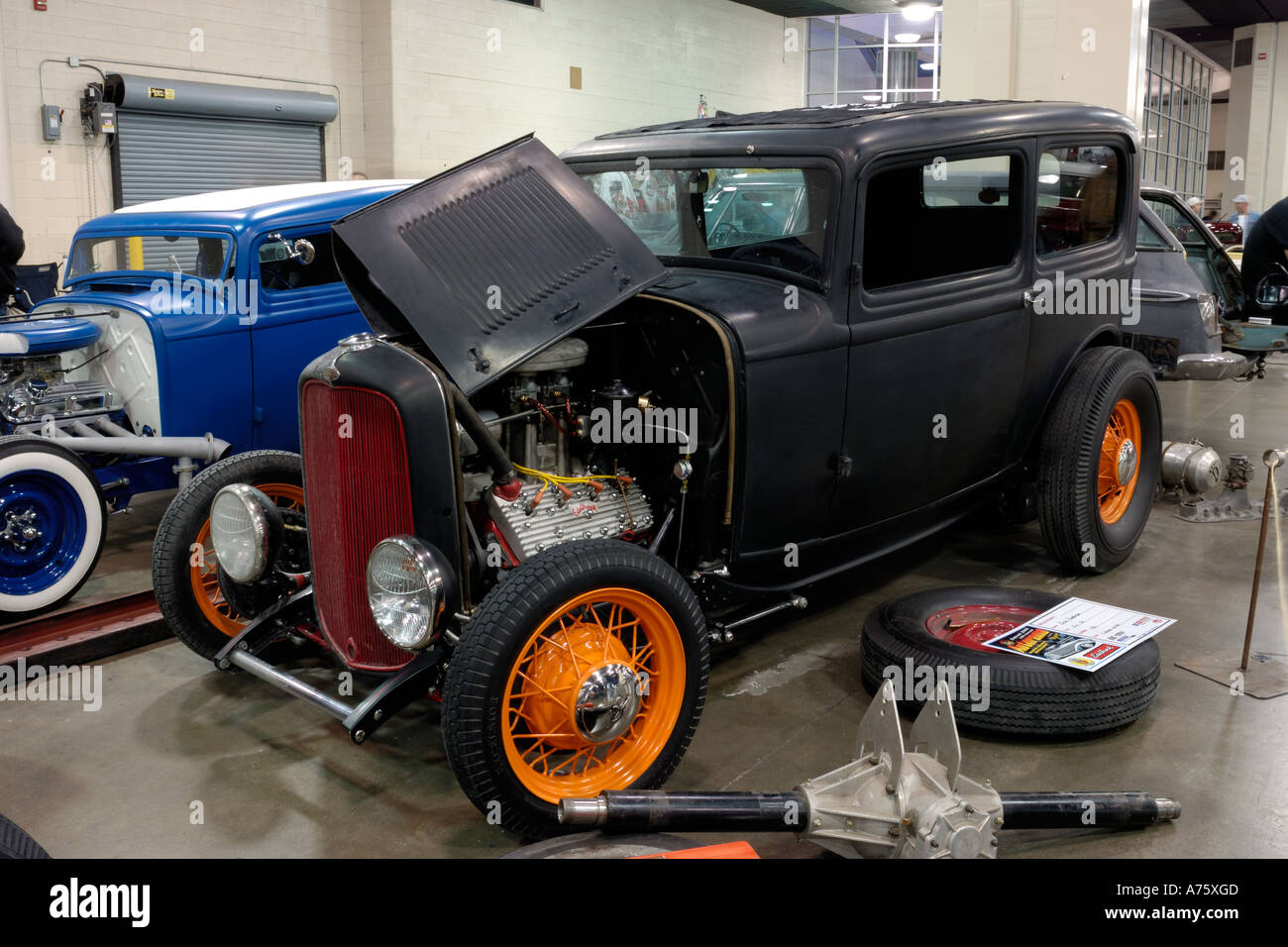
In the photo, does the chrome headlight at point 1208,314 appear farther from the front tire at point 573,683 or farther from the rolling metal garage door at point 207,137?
the rolling metal garage door at point 207,137

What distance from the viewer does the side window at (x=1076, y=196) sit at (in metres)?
4.29

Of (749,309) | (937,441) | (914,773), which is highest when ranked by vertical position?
(749,309)

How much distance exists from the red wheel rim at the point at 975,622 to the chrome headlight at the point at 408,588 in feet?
5.48

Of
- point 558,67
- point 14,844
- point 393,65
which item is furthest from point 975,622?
point 558,67

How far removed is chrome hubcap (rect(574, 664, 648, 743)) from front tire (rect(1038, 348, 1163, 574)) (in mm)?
2311

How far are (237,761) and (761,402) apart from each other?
188 cm

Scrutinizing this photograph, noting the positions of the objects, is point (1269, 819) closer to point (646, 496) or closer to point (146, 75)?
point (646, 496)

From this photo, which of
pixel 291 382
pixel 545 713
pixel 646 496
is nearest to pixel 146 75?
pixel 291 382

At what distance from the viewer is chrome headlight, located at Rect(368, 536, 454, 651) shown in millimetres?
2703

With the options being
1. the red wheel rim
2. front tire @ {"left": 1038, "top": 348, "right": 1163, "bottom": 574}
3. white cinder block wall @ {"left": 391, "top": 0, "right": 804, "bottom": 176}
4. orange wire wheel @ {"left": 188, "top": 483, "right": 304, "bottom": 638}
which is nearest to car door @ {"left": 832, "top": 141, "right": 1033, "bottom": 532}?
front tire @ {"left": 1038, "top": 348, "right": 1163, "bottom": 574}

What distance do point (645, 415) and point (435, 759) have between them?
119 cm

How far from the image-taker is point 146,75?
959cm
